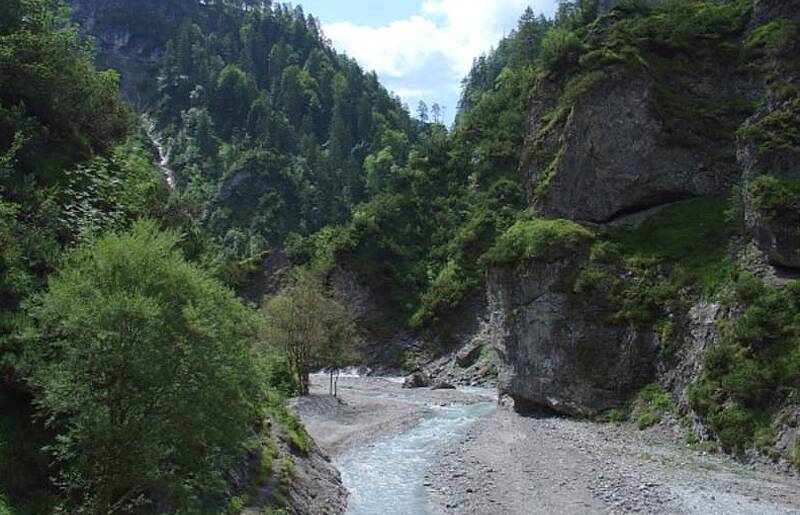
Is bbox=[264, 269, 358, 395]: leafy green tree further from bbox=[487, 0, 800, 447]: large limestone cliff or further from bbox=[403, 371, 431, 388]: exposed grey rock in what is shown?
bbox=[403, 371, 431, 388]: exposed grey rock

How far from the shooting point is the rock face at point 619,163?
2088 inches

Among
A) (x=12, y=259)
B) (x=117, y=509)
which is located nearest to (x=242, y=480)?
(x=117, y=509)

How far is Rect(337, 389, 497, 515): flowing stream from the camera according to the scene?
2759cm

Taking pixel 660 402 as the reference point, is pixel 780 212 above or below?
above

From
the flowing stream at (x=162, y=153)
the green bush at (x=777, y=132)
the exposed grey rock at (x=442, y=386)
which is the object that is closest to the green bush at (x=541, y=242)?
the green bush at (x=777, y=132)

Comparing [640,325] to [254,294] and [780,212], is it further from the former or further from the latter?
[254,294]

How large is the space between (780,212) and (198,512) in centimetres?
3635

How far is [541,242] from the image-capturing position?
51094mm

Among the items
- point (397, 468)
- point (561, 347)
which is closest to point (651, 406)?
point (561, 347)

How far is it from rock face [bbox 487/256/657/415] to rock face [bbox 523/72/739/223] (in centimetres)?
1008

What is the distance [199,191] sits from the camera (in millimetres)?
155000

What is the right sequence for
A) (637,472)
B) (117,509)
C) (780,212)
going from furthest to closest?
(780,212) < (637,472) < (117,509)

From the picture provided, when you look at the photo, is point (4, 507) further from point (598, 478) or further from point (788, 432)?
point (788, 432)

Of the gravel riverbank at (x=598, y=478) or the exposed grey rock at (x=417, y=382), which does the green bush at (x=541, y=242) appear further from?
the exposed grey rock at (x=417, y=382)
